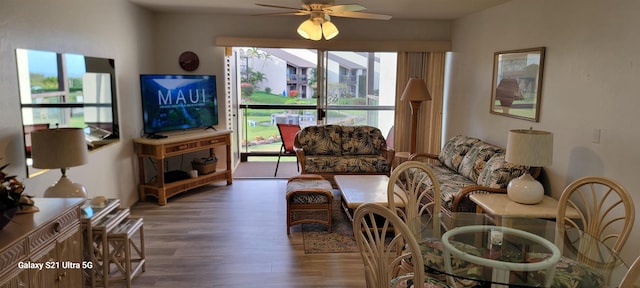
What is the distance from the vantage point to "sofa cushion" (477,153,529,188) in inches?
140

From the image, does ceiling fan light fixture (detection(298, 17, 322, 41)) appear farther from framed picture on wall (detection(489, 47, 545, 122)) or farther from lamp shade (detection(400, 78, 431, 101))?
lamp shade (detection(400, 78, 431, 101))

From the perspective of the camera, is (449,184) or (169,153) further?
(169,153)

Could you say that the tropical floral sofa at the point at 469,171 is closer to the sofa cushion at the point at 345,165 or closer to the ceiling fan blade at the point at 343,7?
the sofa cushion at the point at 345,165

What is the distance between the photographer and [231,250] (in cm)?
353

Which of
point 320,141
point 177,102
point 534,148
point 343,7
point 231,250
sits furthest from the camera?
point 320,141

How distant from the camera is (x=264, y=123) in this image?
7.52 m

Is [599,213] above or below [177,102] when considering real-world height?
below

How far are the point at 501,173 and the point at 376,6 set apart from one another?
242 centimetres

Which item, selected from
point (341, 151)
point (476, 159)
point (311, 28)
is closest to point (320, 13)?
point (311, 28)

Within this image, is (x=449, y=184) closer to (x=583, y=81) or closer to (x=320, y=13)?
(x=583, y=81)

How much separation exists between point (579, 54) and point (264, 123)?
17.3 feet

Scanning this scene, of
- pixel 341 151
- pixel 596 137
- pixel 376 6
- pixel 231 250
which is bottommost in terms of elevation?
pixel 231 250

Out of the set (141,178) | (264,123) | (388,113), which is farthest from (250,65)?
(141,178)

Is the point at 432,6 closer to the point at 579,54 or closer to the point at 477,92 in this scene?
the point at 477,92
